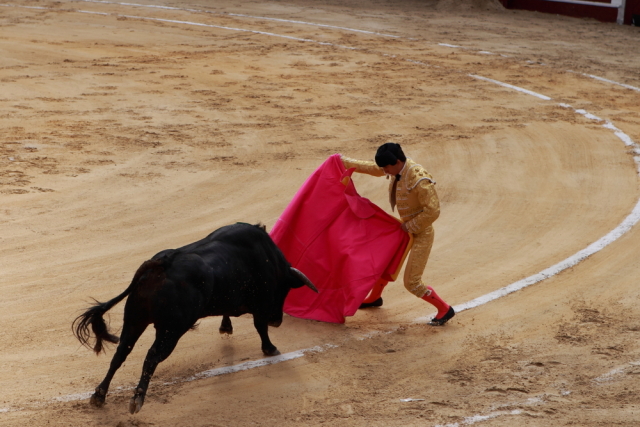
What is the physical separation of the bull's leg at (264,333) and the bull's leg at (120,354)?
904 mm

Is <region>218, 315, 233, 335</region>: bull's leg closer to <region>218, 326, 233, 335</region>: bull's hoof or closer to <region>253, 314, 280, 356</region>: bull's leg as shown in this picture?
<region>218, 326, 233, 335</region>: bull's hoof

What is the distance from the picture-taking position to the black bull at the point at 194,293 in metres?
3.95

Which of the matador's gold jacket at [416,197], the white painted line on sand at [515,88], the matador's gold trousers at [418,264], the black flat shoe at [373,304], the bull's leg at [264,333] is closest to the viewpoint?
the bull's leg at [264,333]

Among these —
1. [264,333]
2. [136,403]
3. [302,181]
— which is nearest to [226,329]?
[264,333]

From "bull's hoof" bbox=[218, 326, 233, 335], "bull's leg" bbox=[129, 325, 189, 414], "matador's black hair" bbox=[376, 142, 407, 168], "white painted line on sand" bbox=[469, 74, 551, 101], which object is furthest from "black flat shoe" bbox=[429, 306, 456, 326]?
"white painted line on sand" bbox=[469, 74, 551, 101]

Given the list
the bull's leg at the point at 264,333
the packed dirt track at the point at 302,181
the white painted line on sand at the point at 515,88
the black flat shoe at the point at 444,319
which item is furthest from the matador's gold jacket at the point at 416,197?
the white painted line on sand at the point at 515,88

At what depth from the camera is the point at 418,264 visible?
525cm

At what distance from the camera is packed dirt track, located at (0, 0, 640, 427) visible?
440 cm

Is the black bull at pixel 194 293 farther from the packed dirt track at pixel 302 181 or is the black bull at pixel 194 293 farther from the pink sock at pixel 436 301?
the pink sock at pixel 436 301

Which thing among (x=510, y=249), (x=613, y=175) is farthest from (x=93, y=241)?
(x=613, y=175)

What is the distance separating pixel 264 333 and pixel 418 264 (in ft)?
3.68

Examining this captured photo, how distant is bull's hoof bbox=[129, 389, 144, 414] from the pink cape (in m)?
1.71

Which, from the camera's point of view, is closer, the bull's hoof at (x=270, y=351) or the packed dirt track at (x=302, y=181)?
the packed dirt track at (x=302, y=181)

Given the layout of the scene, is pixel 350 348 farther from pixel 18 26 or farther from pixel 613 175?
pixel 18 26
